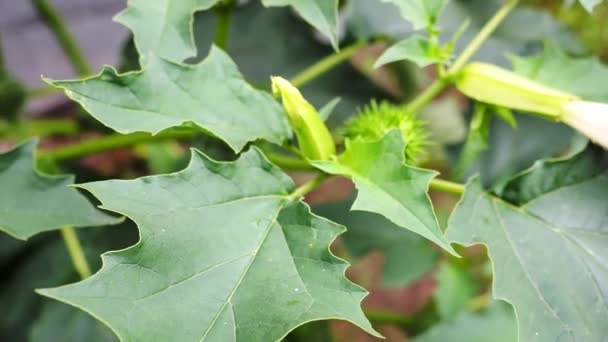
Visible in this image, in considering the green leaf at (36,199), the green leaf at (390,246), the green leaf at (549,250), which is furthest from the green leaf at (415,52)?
the green leaf at (390,246)

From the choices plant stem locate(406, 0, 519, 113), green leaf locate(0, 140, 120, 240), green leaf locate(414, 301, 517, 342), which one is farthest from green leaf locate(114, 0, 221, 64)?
green leaf locate(414, 301, 517, 342)

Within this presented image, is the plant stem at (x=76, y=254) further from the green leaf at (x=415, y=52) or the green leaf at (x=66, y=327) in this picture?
the green leaf at (x=415, y=52)

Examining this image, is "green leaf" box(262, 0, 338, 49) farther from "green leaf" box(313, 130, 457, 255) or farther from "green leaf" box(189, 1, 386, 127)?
"green leaf" box(189, 1, 386, 127)

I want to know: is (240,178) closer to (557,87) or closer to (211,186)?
(211,186)

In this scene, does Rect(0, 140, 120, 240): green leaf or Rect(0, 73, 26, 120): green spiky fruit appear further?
Rect(0, 73, 26, 120): green spiky fruit

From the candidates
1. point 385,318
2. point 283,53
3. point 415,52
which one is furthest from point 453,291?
point 415,52
